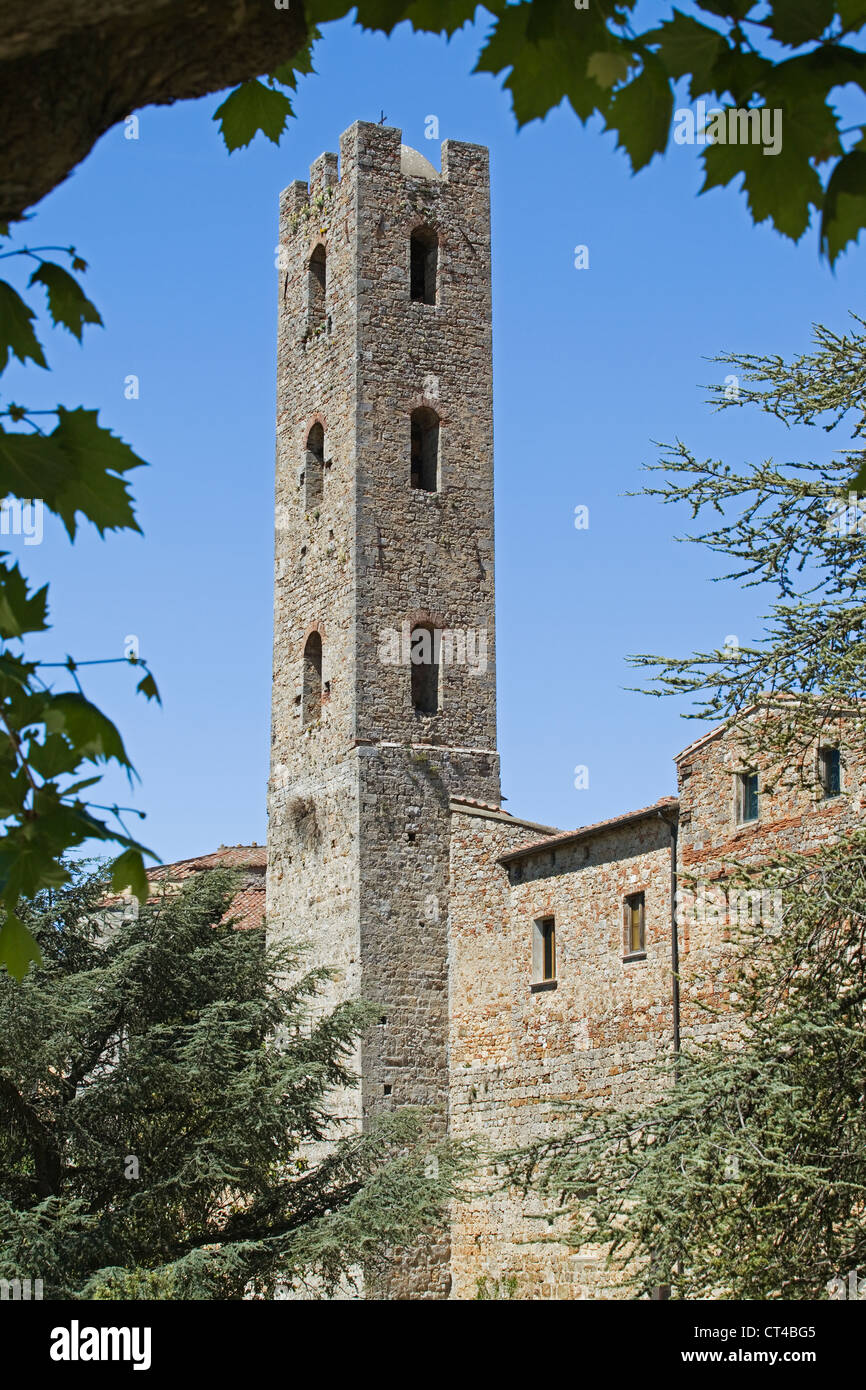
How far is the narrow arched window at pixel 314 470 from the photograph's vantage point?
24.7 metres

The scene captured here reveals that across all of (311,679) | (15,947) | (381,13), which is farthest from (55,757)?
(311,679)

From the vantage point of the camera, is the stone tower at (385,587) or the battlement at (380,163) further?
the battlement at (380,163)

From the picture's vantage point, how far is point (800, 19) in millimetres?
2459

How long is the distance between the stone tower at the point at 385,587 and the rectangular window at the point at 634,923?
3.81m

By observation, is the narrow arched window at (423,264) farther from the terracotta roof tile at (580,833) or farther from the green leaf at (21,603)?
the green leaf at (21,603)

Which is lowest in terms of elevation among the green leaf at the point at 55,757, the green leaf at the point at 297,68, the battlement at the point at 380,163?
the green leaf at the point at 55,757

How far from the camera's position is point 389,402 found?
2370 cm

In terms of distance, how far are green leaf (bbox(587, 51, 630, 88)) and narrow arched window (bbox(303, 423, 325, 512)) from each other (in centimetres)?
2213

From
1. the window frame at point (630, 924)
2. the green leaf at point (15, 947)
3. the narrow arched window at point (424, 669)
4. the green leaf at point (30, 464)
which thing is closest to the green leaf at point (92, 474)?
the green leaf at point (30, 464)

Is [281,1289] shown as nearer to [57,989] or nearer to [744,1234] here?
[57,989]

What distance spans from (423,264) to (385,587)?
5232 millimetres

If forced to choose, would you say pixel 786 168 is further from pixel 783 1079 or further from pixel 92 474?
pixel 783 1079
